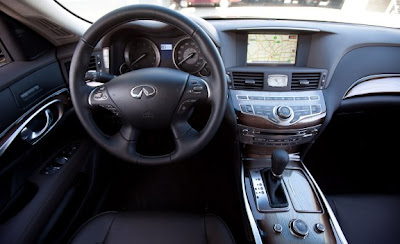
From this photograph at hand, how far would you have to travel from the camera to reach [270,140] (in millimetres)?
1421

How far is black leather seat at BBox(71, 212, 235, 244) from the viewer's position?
3.21 ft

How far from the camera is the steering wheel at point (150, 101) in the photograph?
Answer: 953 mm

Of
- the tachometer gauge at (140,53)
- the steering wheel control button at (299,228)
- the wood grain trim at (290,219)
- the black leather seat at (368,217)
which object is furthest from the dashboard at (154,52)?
the black leather seat at (368,217)

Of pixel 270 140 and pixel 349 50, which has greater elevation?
pixel 349 50

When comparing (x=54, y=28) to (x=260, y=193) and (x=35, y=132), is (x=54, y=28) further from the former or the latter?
(x=260, y=193)

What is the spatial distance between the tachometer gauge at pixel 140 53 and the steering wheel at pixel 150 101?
355 millimetres

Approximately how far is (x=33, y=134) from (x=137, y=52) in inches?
24.8

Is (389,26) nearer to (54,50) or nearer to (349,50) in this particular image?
(349,50)

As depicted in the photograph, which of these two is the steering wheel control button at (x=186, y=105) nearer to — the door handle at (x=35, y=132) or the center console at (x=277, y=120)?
the center console at (x=277, y=120)

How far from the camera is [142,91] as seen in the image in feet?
3.24

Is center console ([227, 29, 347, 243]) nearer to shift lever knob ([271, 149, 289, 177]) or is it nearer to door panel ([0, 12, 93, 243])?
shift lever knob ([271, 149, 289, 177])

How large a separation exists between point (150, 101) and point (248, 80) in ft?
2.04

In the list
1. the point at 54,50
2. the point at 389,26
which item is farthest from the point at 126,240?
the point at 389,26

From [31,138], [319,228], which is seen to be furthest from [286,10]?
[31,138]
